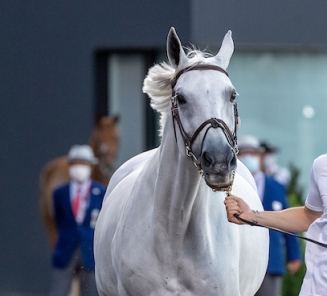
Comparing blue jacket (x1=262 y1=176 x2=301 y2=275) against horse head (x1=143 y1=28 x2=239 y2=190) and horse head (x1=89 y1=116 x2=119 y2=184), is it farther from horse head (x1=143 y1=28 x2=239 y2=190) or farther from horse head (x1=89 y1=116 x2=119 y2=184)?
horse head (x1=143 y1=28 x2=239 y2=190)

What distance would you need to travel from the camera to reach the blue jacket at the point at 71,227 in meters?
9.38

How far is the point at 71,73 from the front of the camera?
1270 cm

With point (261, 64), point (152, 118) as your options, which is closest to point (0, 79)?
Answer: point (152, 118)

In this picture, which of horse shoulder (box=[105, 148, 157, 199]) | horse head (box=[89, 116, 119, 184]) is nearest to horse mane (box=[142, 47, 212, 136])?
horse shoulder (box=[105, 148, 157, 199])

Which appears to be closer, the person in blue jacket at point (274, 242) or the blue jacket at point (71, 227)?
the person in blue jacket at point (274, 242)

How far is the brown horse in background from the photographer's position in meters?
10.9

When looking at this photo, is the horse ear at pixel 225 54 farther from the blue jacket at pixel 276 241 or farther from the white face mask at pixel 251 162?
the white face mask at pixel 251 162

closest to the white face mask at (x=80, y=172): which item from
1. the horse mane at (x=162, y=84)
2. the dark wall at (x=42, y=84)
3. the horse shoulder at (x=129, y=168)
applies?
the horse shoulder at (x=129, y=168)

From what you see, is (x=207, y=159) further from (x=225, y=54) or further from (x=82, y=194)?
(x=82, y=194)

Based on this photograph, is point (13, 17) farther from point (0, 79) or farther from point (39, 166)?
point (39, 166)

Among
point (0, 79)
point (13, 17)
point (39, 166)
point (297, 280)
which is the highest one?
point (13, 17)

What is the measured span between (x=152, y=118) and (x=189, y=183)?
8.29m

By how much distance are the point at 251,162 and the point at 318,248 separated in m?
4.32

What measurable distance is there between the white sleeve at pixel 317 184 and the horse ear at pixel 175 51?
0.91 meters
